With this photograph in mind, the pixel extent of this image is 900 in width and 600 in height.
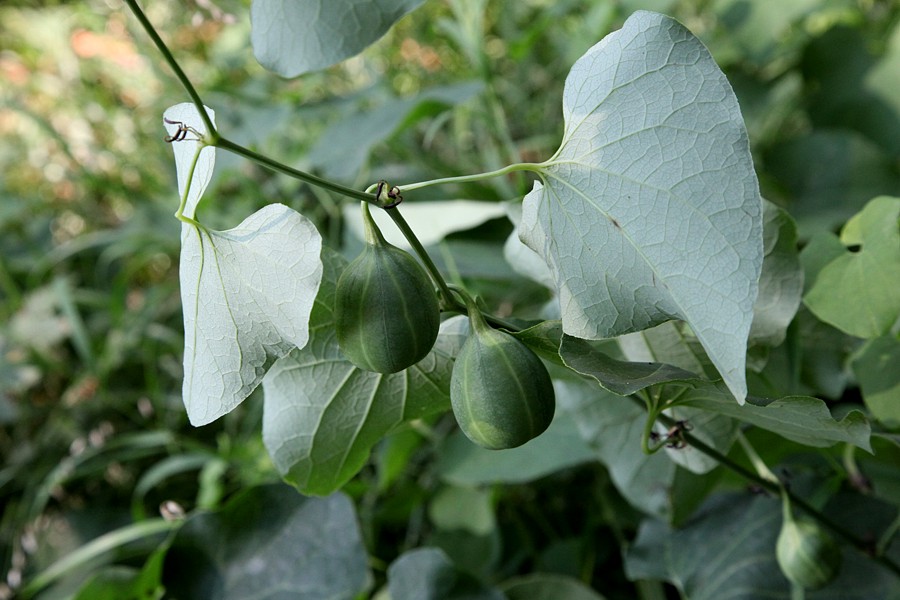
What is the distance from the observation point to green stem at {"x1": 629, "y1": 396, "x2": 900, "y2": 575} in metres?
0.31

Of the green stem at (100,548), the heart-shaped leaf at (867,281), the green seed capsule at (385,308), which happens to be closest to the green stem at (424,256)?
the green seed capsule at (385,308)

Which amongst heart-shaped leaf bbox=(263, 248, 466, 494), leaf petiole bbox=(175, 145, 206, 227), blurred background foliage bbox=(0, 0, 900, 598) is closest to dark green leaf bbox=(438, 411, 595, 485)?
blurred background foliage bbox=(0, 0, 900, 598)

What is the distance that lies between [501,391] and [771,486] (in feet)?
0.57

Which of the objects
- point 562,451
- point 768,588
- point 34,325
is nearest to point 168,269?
point 34,325

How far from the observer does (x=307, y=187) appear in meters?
0.77

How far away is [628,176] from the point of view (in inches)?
9.1

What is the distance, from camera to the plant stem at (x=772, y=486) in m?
0.31

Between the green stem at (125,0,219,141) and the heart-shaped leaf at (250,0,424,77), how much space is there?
0.07 metres

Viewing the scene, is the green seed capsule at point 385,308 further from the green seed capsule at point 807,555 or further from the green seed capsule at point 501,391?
the green seed capsule at point 807,555

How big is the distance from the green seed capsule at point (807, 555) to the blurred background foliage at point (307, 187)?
0.10 metres

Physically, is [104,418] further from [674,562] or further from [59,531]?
[674,562]

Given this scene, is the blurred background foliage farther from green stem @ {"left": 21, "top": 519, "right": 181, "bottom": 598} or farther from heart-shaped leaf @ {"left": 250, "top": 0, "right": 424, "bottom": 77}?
heart-shaped leaf @ {"left": 250, "top": 0, "right": 424, "bottom": 77}

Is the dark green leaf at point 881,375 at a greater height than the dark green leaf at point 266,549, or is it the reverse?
the dark green leaf at point 881,375

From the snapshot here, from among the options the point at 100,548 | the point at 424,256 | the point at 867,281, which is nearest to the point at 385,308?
the point at 424,256
